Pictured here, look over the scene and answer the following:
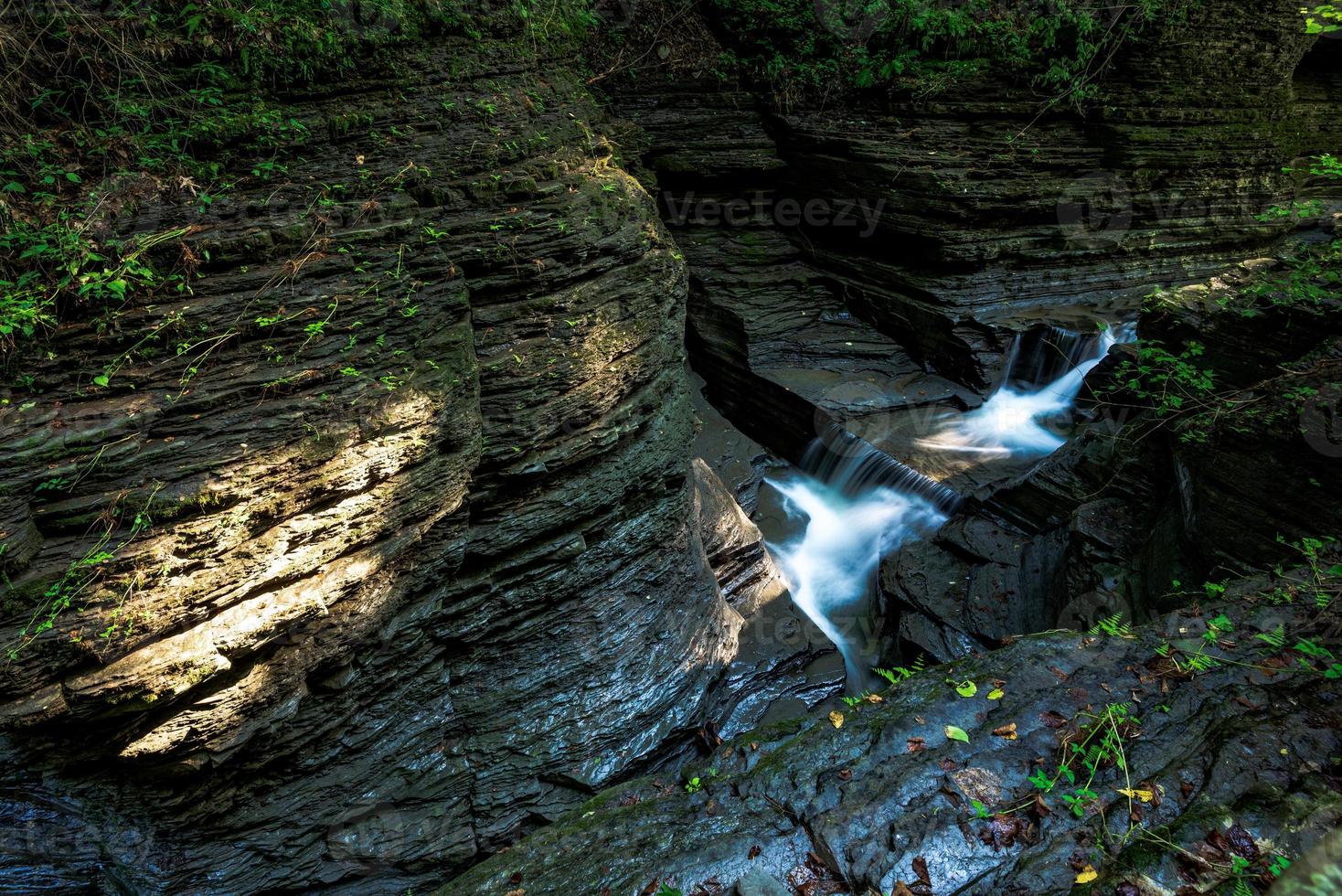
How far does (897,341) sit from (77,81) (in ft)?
37.1

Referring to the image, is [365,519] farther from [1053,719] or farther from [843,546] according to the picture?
[843,546]

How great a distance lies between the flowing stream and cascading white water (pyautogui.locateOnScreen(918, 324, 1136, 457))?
0.02 meters

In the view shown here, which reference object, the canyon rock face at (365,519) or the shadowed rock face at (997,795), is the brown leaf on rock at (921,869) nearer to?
the shadowed rock face at (997,795)

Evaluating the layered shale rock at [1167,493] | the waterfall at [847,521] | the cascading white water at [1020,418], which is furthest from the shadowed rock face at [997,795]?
the cascading white water at [1020,418]

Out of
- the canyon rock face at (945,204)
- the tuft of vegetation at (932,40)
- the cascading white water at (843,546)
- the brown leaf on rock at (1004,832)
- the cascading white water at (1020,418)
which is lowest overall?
the cascading white water at (843,546)

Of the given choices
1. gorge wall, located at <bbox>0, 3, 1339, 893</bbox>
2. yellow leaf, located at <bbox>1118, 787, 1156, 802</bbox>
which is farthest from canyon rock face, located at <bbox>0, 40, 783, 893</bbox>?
yellow leaf, located at <bbox>1118, 787, 1156, 802</bbox>

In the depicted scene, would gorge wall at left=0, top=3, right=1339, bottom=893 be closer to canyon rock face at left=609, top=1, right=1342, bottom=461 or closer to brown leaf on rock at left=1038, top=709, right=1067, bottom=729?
brown leaf on rock at left=1038, top=709, right=1067, bottom=729

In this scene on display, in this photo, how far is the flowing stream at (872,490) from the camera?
9148 mm

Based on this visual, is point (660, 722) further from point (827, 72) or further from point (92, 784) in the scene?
point (827, 72)

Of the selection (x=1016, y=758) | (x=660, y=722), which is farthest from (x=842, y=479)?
(x=1016, y=758)

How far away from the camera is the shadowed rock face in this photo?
2.96 m

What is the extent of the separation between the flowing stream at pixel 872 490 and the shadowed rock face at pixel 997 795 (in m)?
4.37

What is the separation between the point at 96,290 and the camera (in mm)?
3883

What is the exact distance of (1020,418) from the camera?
10844mm
